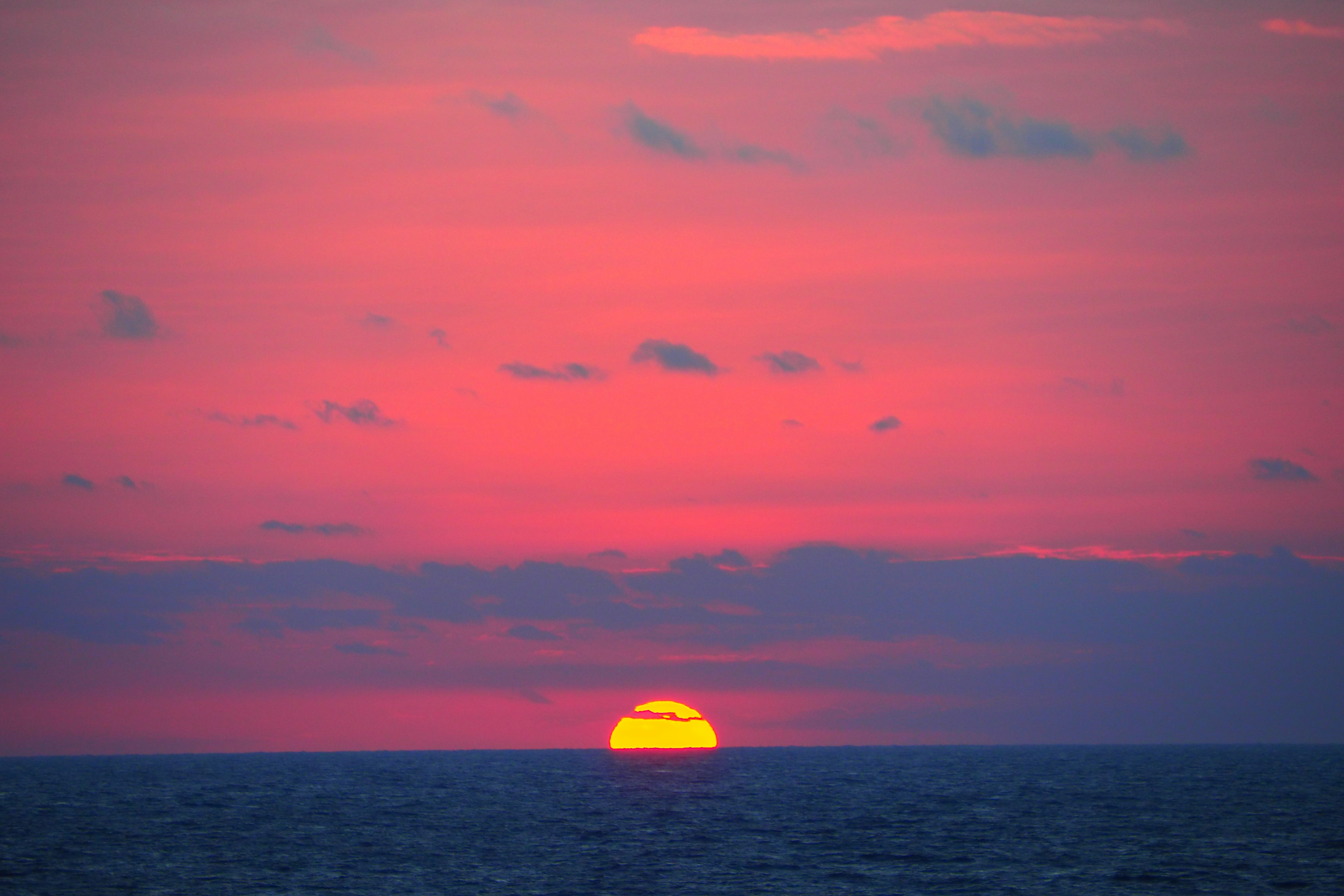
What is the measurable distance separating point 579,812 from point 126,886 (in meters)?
69.5

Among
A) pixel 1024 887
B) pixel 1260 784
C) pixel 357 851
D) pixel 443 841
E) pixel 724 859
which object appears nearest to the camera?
pixel 1024 887

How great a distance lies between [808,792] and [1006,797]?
29.2 metres

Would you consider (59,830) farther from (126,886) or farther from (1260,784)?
(1260,784)

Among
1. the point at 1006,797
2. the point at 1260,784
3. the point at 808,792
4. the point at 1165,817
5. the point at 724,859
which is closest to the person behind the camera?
the point at 724,859

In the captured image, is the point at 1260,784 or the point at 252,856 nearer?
the point at 252,856

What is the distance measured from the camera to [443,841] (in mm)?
106500

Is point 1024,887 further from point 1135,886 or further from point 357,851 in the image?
point 357,851

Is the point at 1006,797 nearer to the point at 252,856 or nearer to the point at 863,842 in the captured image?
the point at 863,842

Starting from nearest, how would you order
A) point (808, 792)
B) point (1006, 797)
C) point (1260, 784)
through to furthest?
point (1006, 797) → point (808, 792) → point (1260, 784)

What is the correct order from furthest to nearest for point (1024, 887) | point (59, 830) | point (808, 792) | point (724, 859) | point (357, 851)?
point (808, 792), point (59, 830), point (357, 851), point (724, 859), point (1024, 887)

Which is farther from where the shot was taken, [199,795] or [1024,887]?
[199,795]

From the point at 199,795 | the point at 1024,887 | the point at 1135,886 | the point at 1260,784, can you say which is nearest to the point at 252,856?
the point at 1024,887

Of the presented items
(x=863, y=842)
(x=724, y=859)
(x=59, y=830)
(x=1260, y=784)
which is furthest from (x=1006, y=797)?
(x=59, y=830)

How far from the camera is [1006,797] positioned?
16700cm
